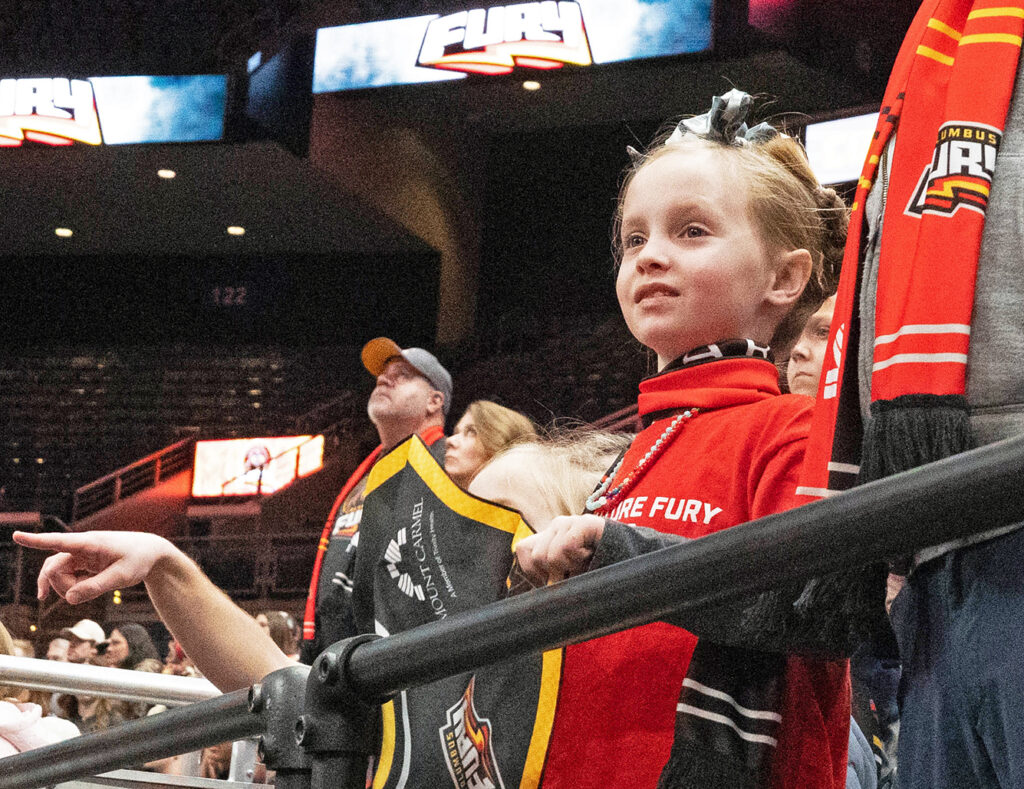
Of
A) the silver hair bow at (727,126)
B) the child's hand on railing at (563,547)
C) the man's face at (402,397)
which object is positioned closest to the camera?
the child's hand on railing at (563,547)

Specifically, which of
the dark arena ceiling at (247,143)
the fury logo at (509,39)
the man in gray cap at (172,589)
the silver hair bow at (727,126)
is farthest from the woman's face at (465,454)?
the dark arena ceiling at (247,143)

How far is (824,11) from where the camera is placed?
8211mm

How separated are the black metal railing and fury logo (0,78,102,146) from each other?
9.69 metres

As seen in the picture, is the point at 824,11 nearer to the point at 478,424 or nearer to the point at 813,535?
the point at 478,424

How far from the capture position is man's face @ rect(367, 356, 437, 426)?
11.3 ft

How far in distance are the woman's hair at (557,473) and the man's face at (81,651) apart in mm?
4688

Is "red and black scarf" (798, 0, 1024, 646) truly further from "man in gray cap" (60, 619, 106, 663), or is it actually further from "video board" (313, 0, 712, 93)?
"video board" (313, 0, 712, 93)

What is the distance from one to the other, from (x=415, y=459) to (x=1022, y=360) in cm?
49

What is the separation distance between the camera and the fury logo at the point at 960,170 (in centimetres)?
79

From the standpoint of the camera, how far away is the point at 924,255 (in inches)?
31.0

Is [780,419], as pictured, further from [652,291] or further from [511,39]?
[511,39]

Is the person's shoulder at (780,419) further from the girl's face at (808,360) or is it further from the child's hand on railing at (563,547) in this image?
the girl's face at (808,360)

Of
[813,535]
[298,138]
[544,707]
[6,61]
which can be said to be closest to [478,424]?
[544,707]

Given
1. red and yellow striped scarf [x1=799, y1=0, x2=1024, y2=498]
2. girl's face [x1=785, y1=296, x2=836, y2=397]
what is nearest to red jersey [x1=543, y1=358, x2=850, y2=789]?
red and yellow striped scarf [x1=799, y1=0, x2=1024, y2=498]
